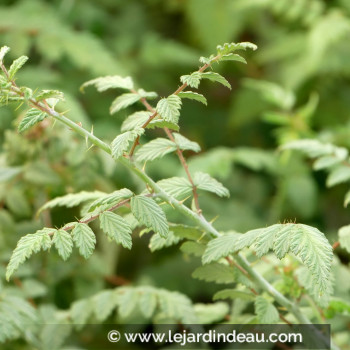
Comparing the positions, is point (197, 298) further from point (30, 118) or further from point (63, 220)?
point (30, 118)

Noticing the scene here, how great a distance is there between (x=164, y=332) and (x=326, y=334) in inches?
16.9

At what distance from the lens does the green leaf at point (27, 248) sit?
2.71ft

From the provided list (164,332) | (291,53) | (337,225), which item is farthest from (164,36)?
(164,332)

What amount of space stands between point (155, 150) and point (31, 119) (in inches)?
10.1

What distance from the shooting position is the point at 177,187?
42.3 inches

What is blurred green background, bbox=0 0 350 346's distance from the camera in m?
1.67

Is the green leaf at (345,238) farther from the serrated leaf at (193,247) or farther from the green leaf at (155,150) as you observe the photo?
the green leaf at (155,150)

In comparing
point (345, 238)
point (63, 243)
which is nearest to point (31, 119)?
point (63, 243)

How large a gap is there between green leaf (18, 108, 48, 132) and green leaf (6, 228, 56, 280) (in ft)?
0.53

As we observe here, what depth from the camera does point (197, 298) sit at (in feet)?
8.36

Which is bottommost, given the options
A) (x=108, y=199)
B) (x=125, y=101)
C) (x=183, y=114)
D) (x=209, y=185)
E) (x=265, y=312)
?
(x=265, y=312)
